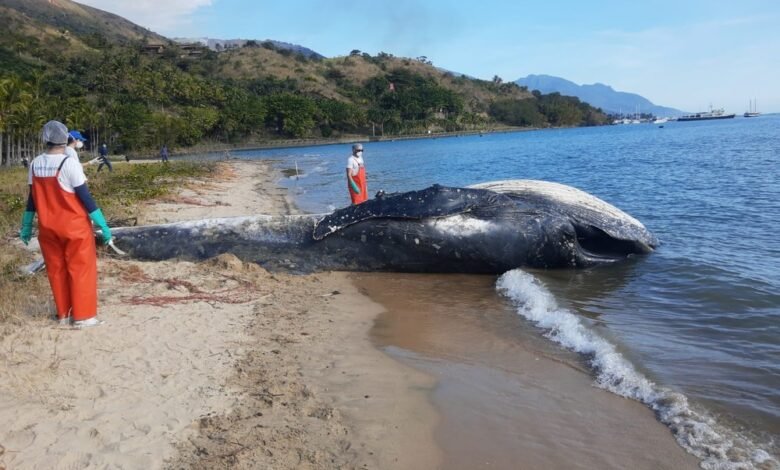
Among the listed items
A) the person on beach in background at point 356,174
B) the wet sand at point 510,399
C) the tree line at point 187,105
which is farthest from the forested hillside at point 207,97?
the wet sand at point 510,399

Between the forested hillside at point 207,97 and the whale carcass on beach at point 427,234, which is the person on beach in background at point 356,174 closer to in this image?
the whale carcass on beach at point 427,234

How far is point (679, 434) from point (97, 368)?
460cm

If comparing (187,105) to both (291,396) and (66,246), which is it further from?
(291,396)

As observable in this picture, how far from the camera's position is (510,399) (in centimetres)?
469

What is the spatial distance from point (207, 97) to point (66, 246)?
11516 cm

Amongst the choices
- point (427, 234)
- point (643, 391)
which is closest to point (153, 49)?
point (427, 234)

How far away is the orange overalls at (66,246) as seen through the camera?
18.1ft

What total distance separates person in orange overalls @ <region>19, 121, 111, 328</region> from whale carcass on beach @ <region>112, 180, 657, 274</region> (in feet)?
9.43

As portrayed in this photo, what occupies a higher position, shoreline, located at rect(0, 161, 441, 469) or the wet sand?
shoreline, located at rect(0, 161, 441, 469)

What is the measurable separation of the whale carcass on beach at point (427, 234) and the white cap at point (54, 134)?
10.4 feet

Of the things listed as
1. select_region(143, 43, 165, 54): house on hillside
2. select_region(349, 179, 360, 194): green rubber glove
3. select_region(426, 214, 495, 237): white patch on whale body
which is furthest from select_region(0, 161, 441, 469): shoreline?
select_region(143, 43, 165, 54): house on hillside

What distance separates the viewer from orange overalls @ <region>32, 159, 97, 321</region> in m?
5.51

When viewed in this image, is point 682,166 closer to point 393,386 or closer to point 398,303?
point 398,303

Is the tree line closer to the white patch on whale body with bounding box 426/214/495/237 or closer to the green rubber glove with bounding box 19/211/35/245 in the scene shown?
the green rubber glove with bounding box 19/211/35/245
